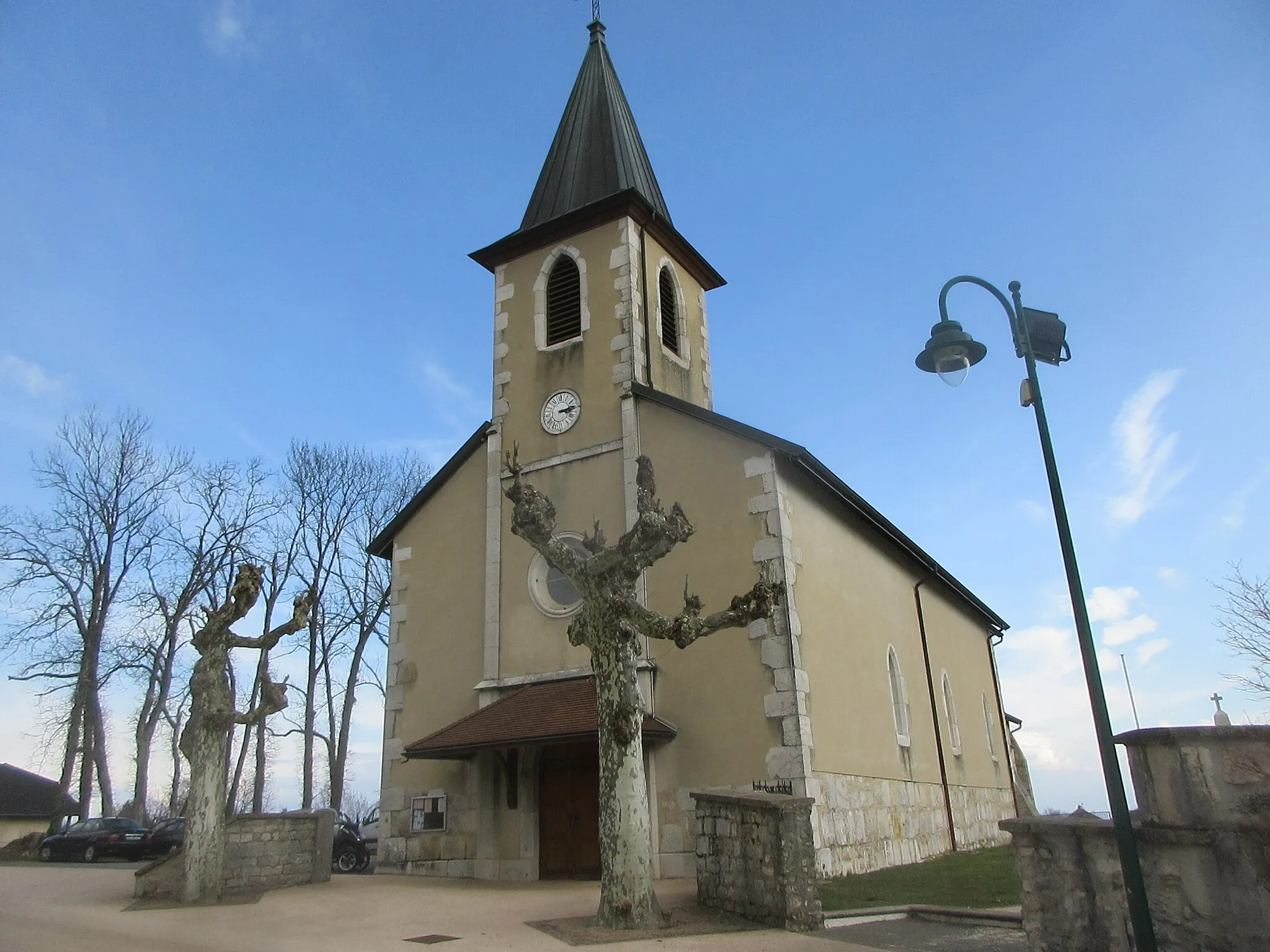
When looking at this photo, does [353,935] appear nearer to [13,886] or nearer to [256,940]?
[256,940]

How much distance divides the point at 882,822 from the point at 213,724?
380 inches

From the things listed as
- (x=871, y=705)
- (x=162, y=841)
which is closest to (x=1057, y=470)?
(x=871, y=705)

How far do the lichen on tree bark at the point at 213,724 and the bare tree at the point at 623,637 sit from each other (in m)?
4.48

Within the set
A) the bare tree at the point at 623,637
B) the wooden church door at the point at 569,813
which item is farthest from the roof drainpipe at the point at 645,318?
the wooden church door at the point at 569,813

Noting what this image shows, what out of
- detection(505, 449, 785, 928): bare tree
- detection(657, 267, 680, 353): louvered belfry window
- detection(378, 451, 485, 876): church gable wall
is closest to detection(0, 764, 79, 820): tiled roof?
detection(378, 451, 485, 876): church gable wall

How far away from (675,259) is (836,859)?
11.2 m

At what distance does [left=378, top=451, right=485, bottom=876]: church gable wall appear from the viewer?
14.3 meters

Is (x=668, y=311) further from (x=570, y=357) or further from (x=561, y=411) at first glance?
(x=561, y=411)

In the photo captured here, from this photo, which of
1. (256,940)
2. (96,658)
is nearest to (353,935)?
(256,940)

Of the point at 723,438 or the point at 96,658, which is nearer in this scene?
the point at 723,438

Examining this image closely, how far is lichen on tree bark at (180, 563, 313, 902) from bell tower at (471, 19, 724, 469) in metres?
5.55

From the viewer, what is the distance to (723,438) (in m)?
13.9

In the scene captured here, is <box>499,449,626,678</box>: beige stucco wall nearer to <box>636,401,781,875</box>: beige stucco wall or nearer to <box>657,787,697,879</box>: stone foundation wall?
<box>636,401,781,875</box>: beige stucco wall

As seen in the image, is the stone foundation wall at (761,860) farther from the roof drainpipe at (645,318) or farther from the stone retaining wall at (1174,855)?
the roof drainpipe at (645,318)
